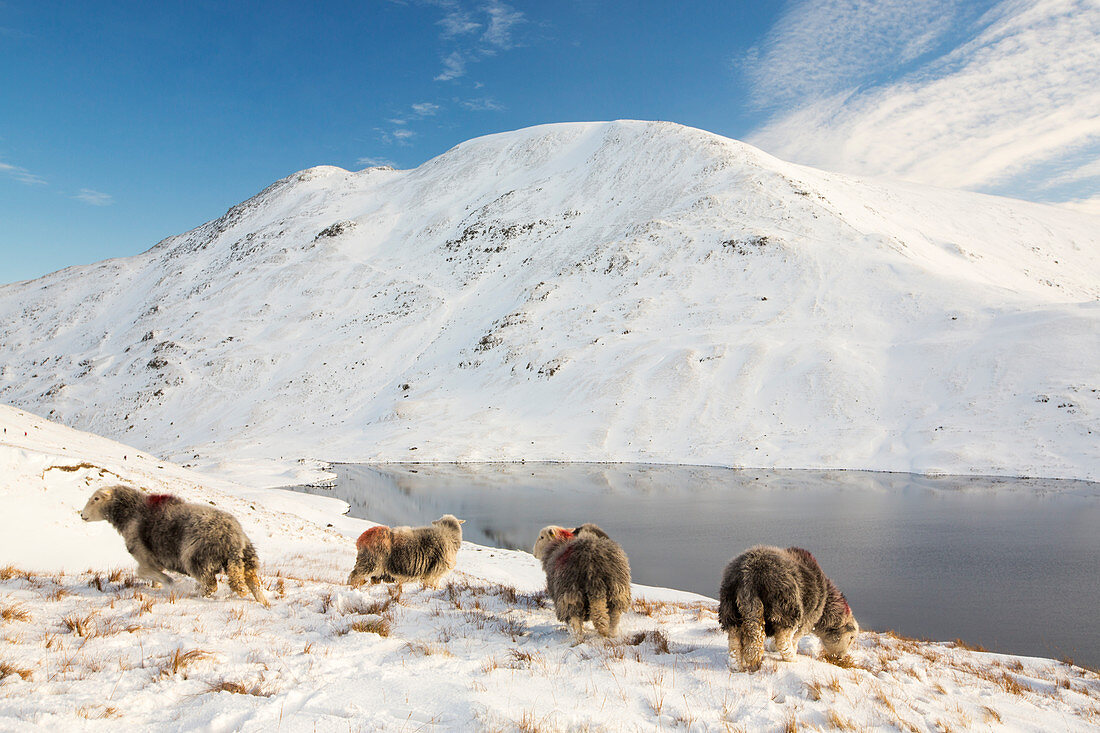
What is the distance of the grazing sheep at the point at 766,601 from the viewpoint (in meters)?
6.13

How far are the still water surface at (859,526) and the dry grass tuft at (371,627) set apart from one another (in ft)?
41.5

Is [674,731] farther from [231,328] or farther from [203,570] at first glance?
[231,328]

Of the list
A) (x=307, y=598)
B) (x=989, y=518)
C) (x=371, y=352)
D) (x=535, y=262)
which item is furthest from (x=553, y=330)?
(x=307, y=598)

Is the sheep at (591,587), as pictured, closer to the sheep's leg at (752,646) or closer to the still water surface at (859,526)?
the sheep's leg at (752,646)

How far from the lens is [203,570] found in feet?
23.0

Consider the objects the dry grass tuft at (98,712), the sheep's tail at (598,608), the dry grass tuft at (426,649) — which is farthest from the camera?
the sheep's tail at (598,608)

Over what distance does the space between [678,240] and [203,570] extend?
79.6 metres

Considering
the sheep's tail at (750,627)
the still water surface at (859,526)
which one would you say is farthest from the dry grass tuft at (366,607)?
the still water surface at (859,526)

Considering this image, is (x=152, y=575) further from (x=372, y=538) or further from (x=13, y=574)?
(x=372, y=538)

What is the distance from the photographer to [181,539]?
23.6ft

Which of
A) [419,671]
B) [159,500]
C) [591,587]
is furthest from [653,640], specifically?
[159,500]

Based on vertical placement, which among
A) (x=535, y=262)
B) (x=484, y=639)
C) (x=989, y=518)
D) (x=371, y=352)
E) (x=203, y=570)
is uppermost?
(x=535, y=262)

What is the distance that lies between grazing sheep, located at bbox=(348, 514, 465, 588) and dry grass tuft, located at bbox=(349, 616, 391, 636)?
8.28 feet

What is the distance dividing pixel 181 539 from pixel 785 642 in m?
7.70
